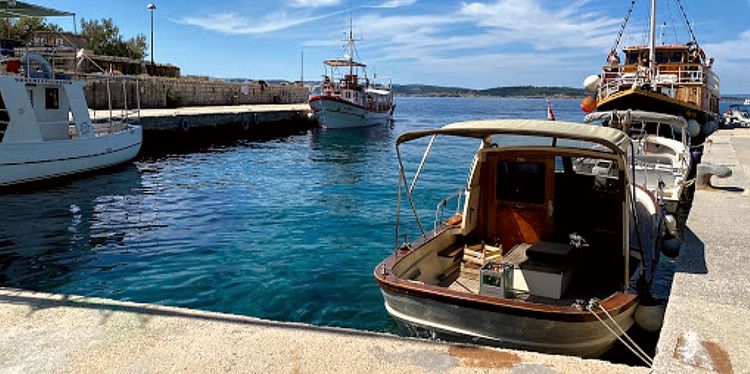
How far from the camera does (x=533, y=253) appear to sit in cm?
720

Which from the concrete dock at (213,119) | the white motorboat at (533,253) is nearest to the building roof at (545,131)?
the white motorboat at (533,253)

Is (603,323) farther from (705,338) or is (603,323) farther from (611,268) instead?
(611,268)

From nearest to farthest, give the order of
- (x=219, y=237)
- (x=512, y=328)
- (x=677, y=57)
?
(x=512, y=328)
(x=219, y=237)
(x=677, y=57)

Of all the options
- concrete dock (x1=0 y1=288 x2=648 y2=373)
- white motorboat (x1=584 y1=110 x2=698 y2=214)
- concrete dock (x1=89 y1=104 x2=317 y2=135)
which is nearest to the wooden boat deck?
concrete dock (x1=0 y1=288 x2=648 y2=373)

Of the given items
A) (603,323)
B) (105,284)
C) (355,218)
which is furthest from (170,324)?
(355,218)

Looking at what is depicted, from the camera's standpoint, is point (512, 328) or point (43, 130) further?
point (43, 130)

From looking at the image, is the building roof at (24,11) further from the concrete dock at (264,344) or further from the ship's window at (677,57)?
the ship's window at (677,57)

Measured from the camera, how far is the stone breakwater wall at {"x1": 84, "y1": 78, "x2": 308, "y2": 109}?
129 feet

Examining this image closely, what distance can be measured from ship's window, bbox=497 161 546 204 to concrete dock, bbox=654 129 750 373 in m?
1.95

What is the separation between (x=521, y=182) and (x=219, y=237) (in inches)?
283

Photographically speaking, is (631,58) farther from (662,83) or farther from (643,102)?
(643,102)

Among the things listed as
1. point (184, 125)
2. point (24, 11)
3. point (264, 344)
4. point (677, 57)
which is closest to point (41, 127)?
point (24, 11)

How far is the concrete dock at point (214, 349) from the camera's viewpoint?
167 inches

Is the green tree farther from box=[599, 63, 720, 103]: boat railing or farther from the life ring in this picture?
box=[599, 63, 720, 103]: boat railing
